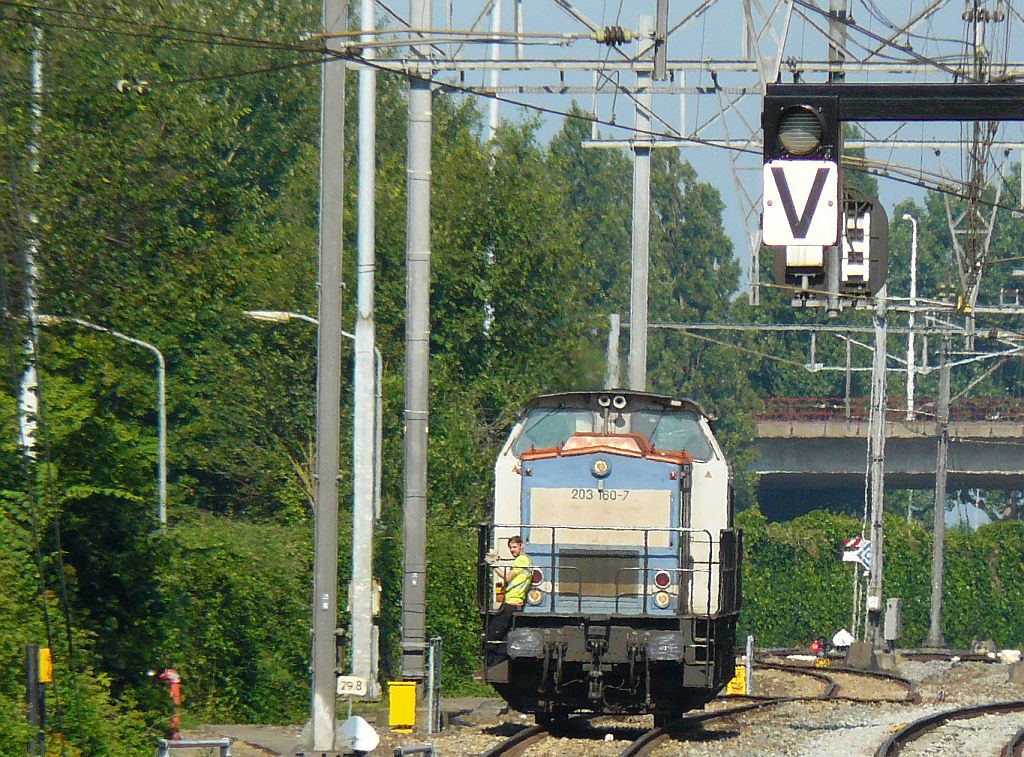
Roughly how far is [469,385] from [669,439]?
2557cm

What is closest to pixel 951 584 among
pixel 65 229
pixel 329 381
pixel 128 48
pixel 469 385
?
pixel 469 385

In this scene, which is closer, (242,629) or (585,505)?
(585,505)

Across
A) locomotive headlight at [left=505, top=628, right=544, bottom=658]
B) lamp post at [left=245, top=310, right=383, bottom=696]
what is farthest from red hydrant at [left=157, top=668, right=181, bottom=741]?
locomotive headlight at [left=505, top=628, right=544, bottom=658]

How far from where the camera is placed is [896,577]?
195ft

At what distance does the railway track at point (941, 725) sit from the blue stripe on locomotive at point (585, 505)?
116 inches

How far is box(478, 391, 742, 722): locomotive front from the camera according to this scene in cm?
2008

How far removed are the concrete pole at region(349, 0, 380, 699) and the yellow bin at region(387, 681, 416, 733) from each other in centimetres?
227

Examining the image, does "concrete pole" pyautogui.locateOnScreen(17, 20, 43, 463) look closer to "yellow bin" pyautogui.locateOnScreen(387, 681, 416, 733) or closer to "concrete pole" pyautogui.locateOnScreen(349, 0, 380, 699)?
"concrete pole" pyautogui.locateOnScreen(349, 0, 380, 699)

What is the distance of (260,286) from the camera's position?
47.5 meters

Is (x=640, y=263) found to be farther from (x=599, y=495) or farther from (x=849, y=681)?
(x=599, y=495)

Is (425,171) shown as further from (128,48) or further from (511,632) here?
(128,48)

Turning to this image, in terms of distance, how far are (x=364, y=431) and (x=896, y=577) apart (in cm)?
3730

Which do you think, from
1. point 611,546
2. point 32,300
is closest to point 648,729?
point 611,546

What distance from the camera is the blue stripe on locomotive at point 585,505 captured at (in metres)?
20.4
